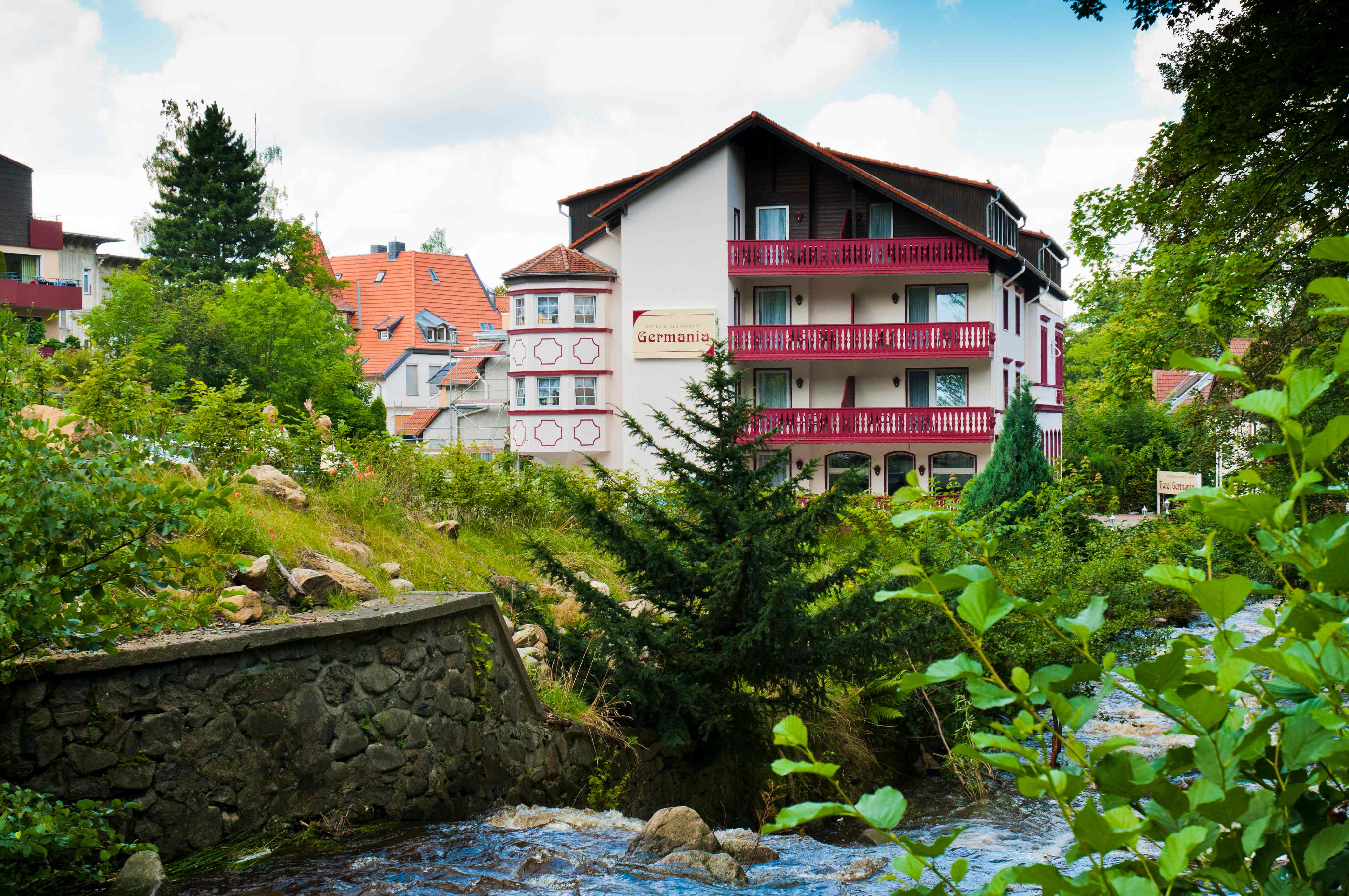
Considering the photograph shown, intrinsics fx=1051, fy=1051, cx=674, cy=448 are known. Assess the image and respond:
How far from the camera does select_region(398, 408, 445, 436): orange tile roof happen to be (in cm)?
4872

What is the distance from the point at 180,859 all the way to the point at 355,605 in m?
2.38

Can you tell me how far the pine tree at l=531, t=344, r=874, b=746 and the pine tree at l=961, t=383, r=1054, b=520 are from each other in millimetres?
10900

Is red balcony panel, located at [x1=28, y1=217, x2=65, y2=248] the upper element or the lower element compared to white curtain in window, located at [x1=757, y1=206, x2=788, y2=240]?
upper

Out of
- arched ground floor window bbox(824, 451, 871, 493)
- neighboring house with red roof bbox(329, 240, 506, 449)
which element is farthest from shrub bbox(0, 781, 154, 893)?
neighboring house with red roof bbox(329, 240, 506, 449)

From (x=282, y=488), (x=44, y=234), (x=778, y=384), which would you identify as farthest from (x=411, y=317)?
(x=282, y=488)

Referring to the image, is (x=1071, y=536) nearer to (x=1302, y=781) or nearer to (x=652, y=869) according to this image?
(x=652, y=869)

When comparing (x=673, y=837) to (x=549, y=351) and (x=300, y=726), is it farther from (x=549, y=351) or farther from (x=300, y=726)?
(x=549, y=351)

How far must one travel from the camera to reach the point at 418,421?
165 ft

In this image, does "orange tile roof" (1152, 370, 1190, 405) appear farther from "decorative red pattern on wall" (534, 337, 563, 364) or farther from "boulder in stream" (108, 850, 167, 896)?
"boulder in stream" (108, 850, 167, 896)

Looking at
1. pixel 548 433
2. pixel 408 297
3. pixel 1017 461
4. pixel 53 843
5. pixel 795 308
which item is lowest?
pixel 53 843

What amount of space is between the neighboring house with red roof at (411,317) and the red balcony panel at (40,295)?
41.1 ft

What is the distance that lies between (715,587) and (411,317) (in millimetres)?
53090

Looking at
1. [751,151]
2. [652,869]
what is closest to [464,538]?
[652,869]

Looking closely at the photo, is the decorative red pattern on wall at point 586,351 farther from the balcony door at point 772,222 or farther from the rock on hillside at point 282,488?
the rock on hillside at point 282,488
